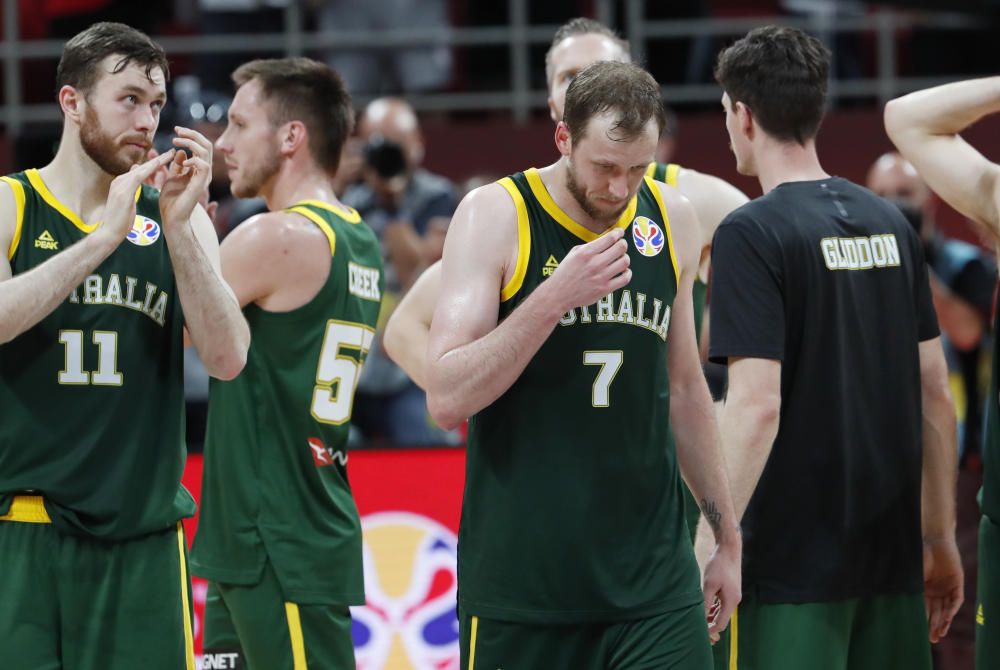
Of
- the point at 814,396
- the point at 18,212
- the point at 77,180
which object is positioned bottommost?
the point at 814,396

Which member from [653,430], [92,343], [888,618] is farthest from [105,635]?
[888,618]

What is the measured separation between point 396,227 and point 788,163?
472cm

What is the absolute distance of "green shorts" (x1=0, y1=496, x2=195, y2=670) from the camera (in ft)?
13.8

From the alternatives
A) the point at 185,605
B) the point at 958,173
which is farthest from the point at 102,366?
the point at 958,173

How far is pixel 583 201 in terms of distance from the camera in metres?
3.96

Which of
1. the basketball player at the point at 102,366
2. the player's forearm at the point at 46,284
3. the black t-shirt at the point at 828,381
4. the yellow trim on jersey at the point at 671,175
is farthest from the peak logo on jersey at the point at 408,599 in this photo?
the player's forearm at the point at 46,284

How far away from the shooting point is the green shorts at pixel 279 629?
206 inches

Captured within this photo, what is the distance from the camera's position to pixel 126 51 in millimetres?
4543

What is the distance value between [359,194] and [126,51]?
507 cm

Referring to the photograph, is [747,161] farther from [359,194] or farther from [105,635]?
[359,194]

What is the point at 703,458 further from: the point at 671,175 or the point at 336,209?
the point at 336,209

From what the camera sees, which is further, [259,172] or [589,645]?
[259,172]

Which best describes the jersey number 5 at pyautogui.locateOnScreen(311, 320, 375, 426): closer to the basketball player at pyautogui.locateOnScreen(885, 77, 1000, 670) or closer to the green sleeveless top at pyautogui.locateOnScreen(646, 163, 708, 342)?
the green sleeveless top at pyautogui.locateOnScreen(646, 163, 708, 342)

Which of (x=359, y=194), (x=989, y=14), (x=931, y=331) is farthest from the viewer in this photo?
(x=989, y=14)
